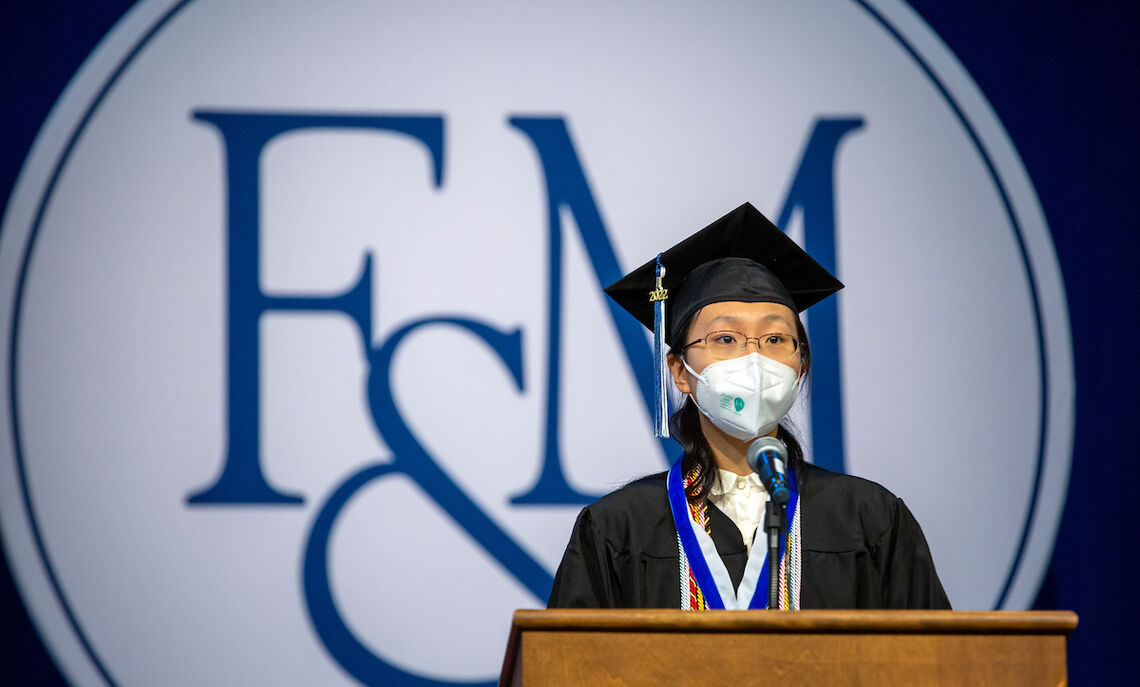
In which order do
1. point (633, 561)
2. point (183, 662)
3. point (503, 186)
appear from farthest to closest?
point (503, 186)
point (183, 662)
point (633, 561)

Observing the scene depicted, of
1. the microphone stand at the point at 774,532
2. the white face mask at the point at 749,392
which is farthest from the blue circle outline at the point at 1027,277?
the microphone stand at the point at 774,532

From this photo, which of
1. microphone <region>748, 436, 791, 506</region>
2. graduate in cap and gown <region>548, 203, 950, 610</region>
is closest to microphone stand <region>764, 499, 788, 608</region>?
microphone <region>748, 436, 791, 506</region>

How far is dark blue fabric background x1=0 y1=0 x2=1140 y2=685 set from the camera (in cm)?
344

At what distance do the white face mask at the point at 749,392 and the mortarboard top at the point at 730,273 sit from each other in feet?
0.54

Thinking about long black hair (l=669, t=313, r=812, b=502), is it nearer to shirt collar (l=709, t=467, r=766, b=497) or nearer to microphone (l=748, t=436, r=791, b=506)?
shirt collar (l=709, t=467, r=766, b=497)

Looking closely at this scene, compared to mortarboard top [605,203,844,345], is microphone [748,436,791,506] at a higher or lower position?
lower

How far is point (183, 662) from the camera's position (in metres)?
3.25

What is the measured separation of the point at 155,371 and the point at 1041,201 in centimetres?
247

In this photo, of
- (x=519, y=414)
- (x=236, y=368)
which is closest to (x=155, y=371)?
(x=236, y=368)

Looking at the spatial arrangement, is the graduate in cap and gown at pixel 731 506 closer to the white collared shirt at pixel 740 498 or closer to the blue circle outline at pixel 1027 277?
the white collared shirt at pixel 740 498

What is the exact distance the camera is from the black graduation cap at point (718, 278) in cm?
262

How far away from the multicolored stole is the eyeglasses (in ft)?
0.87

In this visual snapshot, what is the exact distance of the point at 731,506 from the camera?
2.58m

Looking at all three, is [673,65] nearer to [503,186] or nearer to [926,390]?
[503,186]
